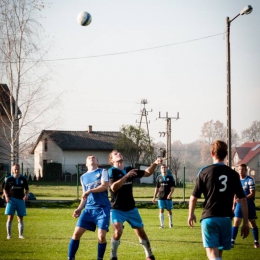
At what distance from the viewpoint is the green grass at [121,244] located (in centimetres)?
1145

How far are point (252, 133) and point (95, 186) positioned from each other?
81284mm

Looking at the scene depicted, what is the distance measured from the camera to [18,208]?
15172 mm

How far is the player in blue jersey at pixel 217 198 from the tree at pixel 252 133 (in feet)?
248

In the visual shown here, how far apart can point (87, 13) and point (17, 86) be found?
1019 centimetres

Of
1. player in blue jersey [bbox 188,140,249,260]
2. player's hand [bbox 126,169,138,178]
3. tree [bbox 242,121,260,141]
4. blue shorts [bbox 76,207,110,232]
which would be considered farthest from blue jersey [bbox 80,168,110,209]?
tree [bbox 242,121,260,141]

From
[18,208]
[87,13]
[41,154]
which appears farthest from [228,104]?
[41,154]

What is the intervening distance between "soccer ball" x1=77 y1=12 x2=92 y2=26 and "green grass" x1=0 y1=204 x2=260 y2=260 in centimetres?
786

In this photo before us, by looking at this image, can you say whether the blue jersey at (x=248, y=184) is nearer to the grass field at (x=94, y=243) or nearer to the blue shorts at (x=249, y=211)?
the blue shorts at (x=249, y=211)

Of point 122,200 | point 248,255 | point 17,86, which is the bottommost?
point 248,255

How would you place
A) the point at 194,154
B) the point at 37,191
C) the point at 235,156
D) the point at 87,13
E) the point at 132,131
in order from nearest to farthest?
the point at 87,13 → the point at 37,191 → the point at 132,131 → the point at 235,156 → the point at 194,154

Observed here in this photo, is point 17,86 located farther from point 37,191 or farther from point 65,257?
point 65,257

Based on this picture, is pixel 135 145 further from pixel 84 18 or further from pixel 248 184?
pixel 248 184

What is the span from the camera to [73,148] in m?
66.9

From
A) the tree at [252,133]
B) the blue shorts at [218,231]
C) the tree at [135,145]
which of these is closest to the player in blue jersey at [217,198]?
the blue shorts at [218,231]
